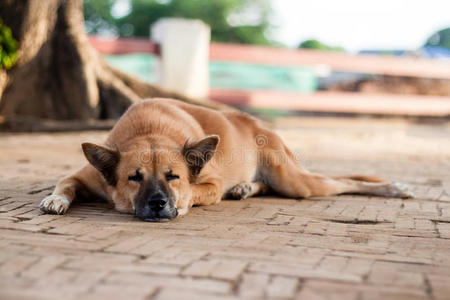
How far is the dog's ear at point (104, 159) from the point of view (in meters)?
3.78

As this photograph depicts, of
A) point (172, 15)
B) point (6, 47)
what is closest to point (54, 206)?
point (6, 47)

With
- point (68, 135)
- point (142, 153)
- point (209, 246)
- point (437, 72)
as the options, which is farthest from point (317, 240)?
point (437, 72)

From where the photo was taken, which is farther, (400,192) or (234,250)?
(400,192)

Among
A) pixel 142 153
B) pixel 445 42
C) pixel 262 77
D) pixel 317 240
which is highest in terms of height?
pixel 445 42

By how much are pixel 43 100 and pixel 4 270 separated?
854 cm

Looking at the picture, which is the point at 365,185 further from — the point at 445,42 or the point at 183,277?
the point at 445,42

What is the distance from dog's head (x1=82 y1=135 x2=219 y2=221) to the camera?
3617 millimetres

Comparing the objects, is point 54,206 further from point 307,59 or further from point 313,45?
point 313,45

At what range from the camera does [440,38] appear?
164ft

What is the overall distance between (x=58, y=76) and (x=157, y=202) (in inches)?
298

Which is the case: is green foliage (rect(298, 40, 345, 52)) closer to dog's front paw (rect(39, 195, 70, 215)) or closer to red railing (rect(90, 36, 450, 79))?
red railing (rect(90, 36, 450, 79))

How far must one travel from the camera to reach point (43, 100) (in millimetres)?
10320

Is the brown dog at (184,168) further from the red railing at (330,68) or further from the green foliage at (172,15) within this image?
the green foliage at (172,15)

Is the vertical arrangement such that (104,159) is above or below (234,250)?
above
